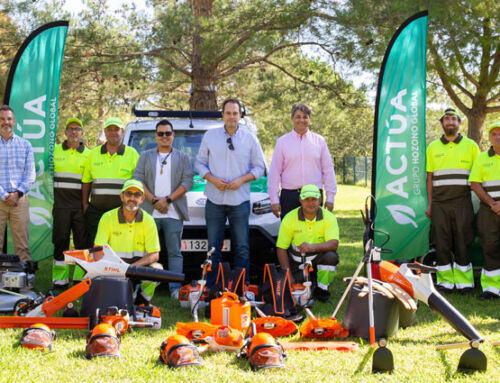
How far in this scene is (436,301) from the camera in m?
4.66

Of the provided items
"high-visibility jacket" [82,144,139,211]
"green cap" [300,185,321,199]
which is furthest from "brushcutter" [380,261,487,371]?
"high-visibility jacket" [82,144,139,211]

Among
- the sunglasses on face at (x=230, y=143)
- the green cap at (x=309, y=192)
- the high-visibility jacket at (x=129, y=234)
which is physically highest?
the sunglasses on face at (x=230, y=143)

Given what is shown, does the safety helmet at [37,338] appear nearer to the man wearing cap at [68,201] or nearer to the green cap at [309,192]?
the man wearing cap at [68,201]

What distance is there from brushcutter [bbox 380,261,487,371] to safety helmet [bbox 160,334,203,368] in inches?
72.6

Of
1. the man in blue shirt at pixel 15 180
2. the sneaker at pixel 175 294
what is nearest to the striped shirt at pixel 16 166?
the man in blue shirt at pixel 15 180

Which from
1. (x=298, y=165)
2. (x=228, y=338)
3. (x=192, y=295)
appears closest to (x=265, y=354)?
(x=228, y=338)

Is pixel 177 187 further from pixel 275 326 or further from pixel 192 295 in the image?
pixel 275 326

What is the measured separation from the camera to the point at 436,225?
7094 millimetres

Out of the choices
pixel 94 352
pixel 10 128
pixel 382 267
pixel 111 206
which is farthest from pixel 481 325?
pixel 10 128

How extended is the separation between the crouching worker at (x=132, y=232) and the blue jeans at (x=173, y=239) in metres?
0.45

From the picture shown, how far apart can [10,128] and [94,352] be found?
353 cm

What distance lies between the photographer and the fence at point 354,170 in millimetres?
36047

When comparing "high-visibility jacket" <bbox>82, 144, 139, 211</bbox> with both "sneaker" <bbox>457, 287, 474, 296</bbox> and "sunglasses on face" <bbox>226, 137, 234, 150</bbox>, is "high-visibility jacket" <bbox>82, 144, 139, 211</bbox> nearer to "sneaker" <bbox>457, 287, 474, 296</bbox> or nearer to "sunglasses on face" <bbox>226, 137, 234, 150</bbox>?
"sunglasses on face" <bbox>226, 137, 234, 150</bbox>

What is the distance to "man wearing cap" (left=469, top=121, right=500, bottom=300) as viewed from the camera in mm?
6711
